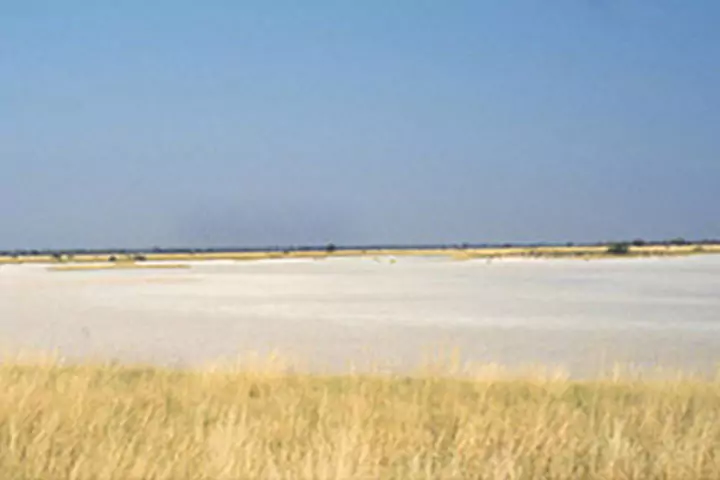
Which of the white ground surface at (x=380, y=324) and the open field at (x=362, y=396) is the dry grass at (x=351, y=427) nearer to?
the open field at (x=362, y=396)

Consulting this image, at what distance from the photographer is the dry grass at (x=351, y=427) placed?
6996 millimetres

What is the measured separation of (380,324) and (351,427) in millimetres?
12589

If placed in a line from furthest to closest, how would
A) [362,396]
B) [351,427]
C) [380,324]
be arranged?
[380,324]
[362,396]
[351,427]

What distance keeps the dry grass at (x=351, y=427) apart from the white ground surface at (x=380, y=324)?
2.87 metres

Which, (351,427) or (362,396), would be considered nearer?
(351,427)

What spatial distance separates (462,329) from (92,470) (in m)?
13.8

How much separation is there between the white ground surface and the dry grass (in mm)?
2873

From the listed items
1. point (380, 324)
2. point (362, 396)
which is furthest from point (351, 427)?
point (380, 324)

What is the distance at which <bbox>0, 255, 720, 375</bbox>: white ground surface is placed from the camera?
1589 centimetres

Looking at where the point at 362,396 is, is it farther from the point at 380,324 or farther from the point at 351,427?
the point at 380,324

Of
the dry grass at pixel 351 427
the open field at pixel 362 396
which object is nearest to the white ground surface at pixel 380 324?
the open field at pixel 362 396

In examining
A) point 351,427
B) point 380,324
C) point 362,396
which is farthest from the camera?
point 380,324

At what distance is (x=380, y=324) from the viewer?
21.1m

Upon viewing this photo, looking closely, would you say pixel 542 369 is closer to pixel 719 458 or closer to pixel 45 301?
pixel 719 458
